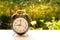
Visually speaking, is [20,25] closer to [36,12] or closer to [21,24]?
[21,24]

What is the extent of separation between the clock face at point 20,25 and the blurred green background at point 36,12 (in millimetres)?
430

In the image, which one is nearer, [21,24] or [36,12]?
[21,24]

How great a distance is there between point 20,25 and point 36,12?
1.61 ft

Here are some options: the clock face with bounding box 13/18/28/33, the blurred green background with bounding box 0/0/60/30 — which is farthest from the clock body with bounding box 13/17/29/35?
the blurred green background with bounding box 0/0/60/30

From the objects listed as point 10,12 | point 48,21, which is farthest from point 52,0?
point 10,12

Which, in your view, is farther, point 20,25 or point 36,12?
point 36,12

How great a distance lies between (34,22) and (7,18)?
0.34 metres

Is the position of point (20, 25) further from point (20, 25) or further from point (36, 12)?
point (36, 12)

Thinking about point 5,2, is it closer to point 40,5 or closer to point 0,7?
point 0,7

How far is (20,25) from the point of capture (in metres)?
1.54

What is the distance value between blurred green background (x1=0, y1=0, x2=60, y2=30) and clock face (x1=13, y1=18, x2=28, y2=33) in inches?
Answer: 16.9

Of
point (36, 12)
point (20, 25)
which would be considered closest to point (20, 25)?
point (20, 25)

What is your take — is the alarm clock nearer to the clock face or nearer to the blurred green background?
the clock face

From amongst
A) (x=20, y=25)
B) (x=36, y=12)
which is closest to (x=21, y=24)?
(x=20, y=25)
